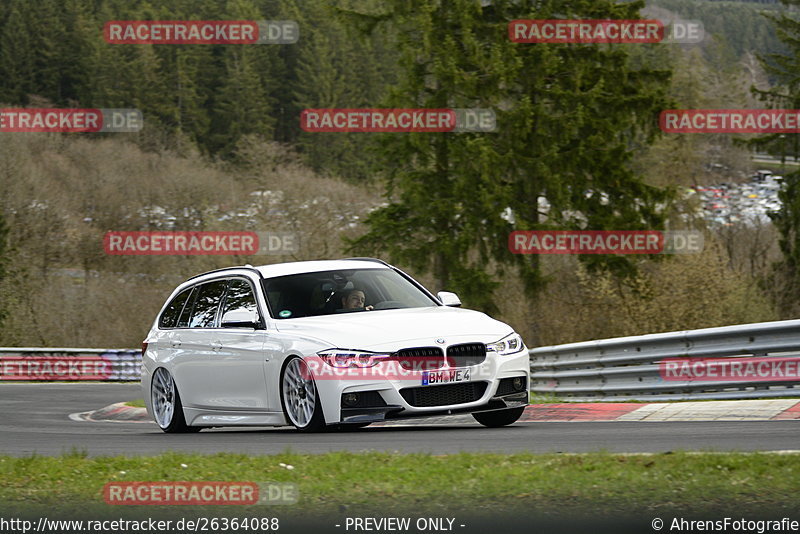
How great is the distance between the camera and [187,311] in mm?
13586

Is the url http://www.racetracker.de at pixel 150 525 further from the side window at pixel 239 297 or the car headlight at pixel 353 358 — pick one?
the side window at pixel 239 297

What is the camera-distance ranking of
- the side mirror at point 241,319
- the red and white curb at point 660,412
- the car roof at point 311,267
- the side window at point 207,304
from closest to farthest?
the red and white curb at point 660,412 → the side mirror at point 241,319 → the car roof at point 311,267 → the side window at point 207,304

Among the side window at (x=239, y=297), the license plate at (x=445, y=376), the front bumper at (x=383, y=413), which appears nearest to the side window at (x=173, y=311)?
the side window at (x=239, y=297)

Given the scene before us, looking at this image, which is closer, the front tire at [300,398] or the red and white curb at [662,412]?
the front tire at [300,398]

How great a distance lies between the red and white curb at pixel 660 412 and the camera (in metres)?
11.5

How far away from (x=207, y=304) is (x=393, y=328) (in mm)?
2983

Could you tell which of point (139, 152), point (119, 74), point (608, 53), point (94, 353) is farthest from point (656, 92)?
point (119, 74)

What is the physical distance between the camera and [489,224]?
39344 mm

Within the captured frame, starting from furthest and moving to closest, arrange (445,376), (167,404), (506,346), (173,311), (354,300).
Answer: (173,311) → (167,404) → (354,300) → (506,346) → (445,376)

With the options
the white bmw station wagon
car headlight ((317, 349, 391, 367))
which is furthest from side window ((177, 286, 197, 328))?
car headlight ((317, 349, 391, 367))

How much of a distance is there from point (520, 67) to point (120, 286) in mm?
29549

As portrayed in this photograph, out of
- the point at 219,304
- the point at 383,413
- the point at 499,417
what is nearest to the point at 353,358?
the point at 383,413

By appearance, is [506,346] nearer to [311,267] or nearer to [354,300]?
[354,300]

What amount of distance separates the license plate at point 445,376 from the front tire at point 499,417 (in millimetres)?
1101
